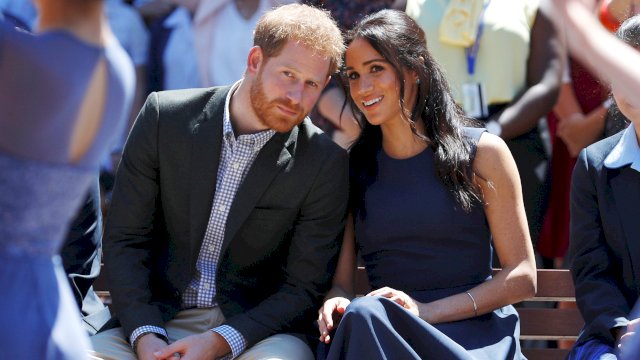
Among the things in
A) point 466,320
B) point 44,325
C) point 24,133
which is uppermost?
point 24,133

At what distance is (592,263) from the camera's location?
3869mm

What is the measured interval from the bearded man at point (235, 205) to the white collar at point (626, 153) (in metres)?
0.93

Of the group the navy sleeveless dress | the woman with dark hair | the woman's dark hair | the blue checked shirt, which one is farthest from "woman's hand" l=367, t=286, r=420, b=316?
the blue checked shirt

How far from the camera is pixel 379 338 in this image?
3500 millimetres

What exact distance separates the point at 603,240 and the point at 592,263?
3.7 inches

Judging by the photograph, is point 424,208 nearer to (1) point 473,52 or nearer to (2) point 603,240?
(2) point 603,240

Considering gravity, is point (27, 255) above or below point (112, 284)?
above

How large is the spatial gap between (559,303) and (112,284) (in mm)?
1967

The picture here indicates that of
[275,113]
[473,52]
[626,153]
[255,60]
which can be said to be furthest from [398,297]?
[473,52]

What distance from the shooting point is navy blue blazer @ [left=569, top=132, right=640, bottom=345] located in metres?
3.76

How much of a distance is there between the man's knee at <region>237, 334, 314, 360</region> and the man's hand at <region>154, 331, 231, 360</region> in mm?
125

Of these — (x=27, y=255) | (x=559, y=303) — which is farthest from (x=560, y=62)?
(x=27, y=255)

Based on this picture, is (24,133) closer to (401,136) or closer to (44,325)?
(44,325)

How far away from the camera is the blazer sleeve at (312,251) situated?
13.1ft
